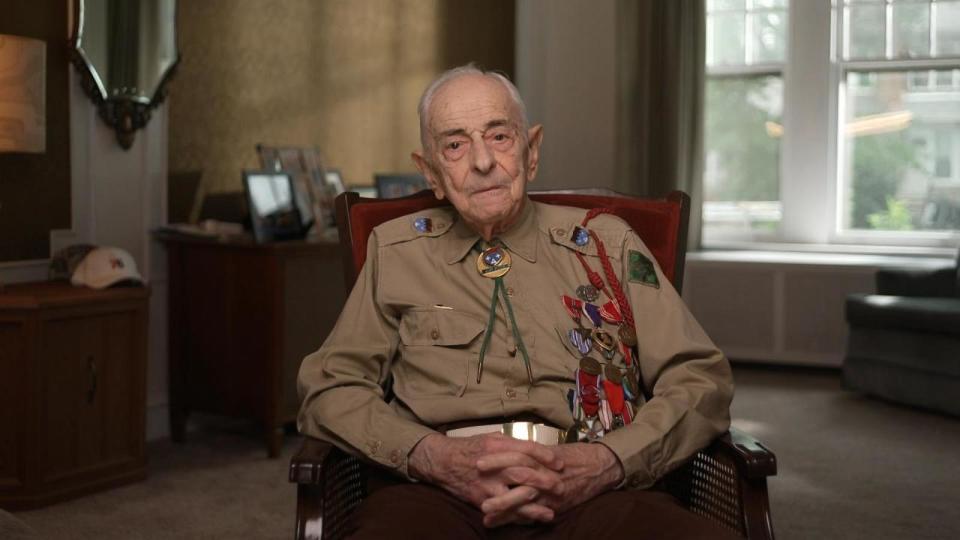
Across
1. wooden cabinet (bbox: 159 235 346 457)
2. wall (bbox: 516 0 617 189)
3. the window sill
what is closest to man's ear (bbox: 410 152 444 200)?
wooden cabinet (bbox: 159 235 346 457)

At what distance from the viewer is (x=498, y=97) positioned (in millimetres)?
1976

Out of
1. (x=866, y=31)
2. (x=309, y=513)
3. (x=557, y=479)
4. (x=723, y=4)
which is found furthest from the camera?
(x=723, y=4)

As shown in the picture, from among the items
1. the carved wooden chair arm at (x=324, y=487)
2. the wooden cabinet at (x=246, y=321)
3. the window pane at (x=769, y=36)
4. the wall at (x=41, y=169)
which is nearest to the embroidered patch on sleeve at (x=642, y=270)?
the carved wooden chair arm at (x=324, y=487)

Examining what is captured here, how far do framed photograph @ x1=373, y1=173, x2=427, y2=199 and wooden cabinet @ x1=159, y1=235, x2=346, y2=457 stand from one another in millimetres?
720

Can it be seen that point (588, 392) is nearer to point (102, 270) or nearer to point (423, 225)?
point (423, 225)

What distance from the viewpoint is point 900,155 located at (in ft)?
19.5

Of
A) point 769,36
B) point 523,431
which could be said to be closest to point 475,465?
point 523,431

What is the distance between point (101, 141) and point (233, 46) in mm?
729

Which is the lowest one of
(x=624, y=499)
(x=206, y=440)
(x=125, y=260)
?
(x=206, y=440)

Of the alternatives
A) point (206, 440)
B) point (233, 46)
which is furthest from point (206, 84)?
point (206, 440)

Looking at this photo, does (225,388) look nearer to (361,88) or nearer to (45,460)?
(45,460)

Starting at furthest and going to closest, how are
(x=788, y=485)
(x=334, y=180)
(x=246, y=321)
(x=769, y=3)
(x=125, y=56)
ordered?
(x=769, y=3) → (x=334, y=180) → (x=246, y=321) → (x=125, y=56) → (x=788, y=485)

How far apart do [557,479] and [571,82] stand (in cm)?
472

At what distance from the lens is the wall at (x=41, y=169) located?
3.46 m
